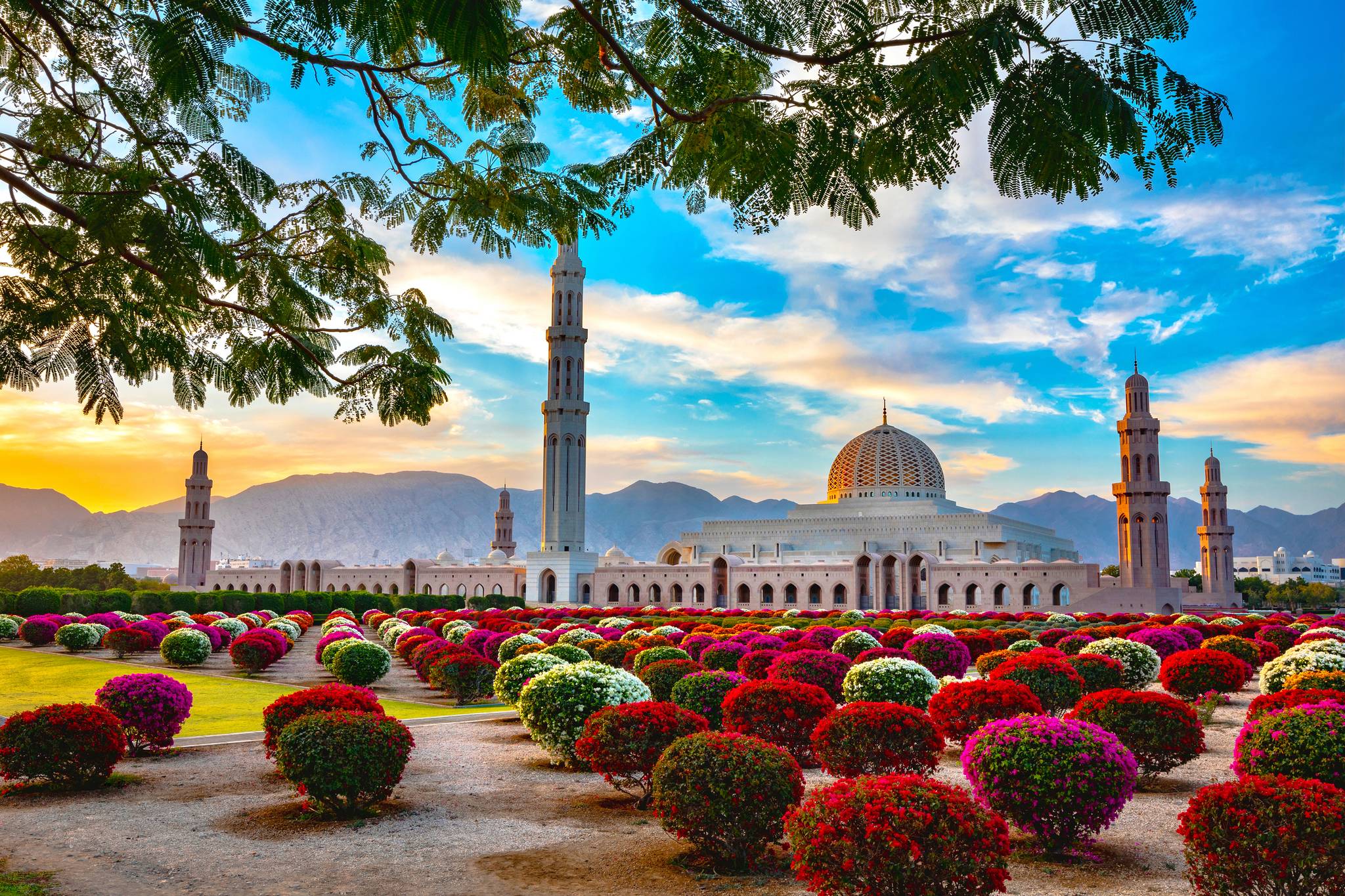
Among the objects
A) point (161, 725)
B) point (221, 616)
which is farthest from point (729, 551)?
point (161, 725)

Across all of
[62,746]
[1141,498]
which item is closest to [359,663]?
[62,746]

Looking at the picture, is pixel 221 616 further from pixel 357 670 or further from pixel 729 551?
pixel 729 551

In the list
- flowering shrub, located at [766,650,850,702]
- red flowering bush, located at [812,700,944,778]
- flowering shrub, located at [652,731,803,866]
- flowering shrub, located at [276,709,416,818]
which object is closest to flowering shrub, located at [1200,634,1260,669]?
flowering shrub, located at [766,650,850,702]

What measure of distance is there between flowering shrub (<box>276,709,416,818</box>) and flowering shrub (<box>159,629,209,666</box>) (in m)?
16.4

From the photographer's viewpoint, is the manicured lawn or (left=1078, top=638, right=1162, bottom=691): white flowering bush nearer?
the manicured lawn

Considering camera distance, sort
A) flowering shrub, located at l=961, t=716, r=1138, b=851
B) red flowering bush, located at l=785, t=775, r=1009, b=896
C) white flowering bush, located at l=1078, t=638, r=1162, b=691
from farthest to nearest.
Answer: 1. white flowering bush, located at l=1078, t=638, r=1162, b=691
2. flowering shrub, located at l=961, t=716, r=1138, b=851
3. red flowering bush, located at l=785, t=775, r=1009, b=896

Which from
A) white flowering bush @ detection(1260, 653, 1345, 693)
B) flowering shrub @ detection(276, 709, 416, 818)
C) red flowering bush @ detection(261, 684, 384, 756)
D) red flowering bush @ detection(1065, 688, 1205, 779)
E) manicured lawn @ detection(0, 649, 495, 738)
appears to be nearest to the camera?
flowering shrub @ detection(276, 709, 416, 818)

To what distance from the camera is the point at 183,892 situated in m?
6.62

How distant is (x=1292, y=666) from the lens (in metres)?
15.3

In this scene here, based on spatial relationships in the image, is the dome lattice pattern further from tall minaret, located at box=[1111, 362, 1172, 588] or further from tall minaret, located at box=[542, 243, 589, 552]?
tall minaret, located at box=[542, 243, 589, 552]

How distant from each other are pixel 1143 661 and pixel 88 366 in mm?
17097

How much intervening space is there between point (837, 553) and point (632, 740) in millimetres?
61664

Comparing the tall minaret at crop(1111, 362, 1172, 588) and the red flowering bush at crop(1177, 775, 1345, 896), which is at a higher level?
the tall minaret at crop(1111, 362, 1172, 588)

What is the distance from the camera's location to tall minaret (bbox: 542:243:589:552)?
64.5 metres
